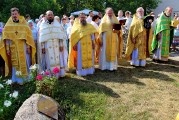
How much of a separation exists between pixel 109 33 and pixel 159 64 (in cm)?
238

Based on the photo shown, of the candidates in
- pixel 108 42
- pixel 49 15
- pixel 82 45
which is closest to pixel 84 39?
pixel 82 45

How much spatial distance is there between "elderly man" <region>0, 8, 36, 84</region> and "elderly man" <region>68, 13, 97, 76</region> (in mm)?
1263

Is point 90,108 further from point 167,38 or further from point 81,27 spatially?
point 167,38

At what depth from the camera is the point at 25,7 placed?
20.3m

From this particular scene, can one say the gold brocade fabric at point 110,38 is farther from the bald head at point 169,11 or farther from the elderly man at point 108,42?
the bald head at point 169,11

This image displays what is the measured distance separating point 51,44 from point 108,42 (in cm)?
185

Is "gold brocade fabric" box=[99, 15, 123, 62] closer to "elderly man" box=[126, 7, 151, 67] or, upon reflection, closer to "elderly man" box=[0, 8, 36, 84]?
"elderly man" box=[126, 7, 151, 67]

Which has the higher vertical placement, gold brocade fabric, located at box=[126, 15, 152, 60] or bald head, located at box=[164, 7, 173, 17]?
bald head, located at box=[164, 7, 173, 17]

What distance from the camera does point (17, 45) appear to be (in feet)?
24.2

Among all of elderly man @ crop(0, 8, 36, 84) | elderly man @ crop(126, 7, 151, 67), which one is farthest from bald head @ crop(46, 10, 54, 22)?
elderly man @ crop(126, 7, 151, 67)

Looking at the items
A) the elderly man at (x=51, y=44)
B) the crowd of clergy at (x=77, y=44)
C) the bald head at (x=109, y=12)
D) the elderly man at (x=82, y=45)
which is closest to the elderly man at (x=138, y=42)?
the crowd of clergy at (x=77, y=44)

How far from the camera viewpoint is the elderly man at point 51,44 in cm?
770

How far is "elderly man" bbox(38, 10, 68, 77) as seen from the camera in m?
7.70

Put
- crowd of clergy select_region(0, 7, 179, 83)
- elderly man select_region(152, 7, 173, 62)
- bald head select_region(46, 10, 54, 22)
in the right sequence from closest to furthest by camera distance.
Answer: crowd of clergy select_region(0, 7, 179, 83)
bald head select_region(46, 10, 54, 22)
elderly man select_region(152, 7, 173, 62)
